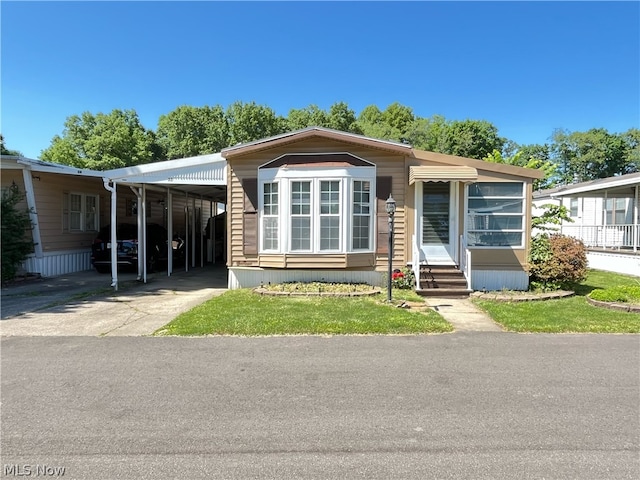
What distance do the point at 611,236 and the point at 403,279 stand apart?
43.4ft

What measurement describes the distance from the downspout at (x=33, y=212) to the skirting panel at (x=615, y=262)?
1903cm

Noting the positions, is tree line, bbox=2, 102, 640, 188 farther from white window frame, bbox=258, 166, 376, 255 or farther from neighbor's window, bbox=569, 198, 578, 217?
white window frame, bbox=258, 166, 376, 255

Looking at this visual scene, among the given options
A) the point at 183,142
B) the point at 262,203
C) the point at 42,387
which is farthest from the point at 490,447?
the point at 183,142

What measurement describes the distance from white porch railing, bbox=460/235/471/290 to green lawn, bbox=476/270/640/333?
0.91 m

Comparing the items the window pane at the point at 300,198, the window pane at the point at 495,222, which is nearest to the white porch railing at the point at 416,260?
the window pane at the point at 495,222

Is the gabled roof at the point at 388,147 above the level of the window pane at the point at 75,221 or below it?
above

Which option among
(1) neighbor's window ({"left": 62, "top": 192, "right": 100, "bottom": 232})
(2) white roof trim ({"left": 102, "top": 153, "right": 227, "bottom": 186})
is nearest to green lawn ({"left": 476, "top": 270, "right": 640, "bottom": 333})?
(2) white roof trim ({"left": 102, "top": 153, "right": 227, "bottom": 186})

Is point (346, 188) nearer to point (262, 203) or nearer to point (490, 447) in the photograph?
point (262, 203)

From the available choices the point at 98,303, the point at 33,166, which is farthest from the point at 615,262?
the point at 33,166

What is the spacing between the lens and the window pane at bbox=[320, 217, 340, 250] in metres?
10.1

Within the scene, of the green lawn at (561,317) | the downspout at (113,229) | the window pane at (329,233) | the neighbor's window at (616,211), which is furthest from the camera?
the neighbor's window at (616,211)

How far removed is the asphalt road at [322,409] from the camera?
2.89 metres

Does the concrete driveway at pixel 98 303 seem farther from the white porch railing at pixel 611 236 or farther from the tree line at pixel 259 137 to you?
the tree line at pixel 259 137

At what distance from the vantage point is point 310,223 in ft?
33.2
